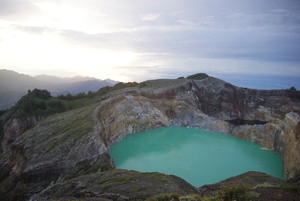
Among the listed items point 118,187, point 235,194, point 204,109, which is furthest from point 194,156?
point 204,109

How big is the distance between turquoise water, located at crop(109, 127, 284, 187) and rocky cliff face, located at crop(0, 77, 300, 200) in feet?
5.19

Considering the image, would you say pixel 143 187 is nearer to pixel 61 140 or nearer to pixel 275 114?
pixel 61 140

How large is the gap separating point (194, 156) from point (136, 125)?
39.6ft

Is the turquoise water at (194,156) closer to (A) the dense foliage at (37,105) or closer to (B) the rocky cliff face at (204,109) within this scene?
(B) the rocky cliff face at (204,109)

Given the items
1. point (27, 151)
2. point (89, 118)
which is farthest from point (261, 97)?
point (27, 151)

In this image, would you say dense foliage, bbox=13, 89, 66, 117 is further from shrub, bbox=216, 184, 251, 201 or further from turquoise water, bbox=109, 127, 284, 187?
shrub, bbox=216, 184, 251, 201

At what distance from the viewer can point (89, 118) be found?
786 inches

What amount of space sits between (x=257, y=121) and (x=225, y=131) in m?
6.30

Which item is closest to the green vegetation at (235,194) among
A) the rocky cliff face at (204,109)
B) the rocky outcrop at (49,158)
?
the rocky outcrop at (49,158)

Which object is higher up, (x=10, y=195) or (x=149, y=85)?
(x=149, y=85)

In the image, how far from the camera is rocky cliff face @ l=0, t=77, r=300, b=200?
43.0 ft

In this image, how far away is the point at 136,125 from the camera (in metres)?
29.4

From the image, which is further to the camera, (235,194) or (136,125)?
(136,125)

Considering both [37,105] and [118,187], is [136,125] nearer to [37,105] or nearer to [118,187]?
[37,105]
